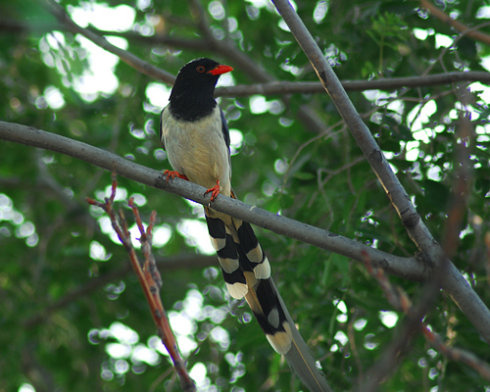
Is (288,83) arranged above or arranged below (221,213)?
above

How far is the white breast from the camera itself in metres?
4.45

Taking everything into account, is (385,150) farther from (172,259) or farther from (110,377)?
(110,377)

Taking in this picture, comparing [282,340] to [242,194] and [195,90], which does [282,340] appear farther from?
[242,194]

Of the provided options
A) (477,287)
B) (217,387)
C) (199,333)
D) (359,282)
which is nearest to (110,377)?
(199,333)

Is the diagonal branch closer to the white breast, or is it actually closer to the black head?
the white breast

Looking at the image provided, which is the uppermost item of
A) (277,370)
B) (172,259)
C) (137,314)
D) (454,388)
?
(172,259)

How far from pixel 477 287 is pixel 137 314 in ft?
11.3

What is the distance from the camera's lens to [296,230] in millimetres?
2822

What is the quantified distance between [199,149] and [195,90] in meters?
0.59

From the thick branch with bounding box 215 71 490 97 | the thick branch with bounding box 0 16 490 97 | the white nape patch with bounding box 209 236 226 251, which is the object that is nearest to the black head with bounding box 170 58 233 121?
the thick branch with bounding box 0 16 490 97

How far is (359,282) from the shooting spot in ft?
12.8

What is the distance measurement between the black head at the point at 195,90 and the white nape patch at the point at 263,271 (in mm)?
1341

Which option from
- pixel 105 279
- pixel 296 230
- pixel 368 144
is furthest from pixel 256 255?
pixel 105 279

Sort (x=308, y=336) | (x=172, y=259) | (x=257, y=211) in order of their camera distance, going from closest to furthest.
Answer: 1. (x=257, y=211)
2. (x=308, y=336)
3. (x=172, y=259)
